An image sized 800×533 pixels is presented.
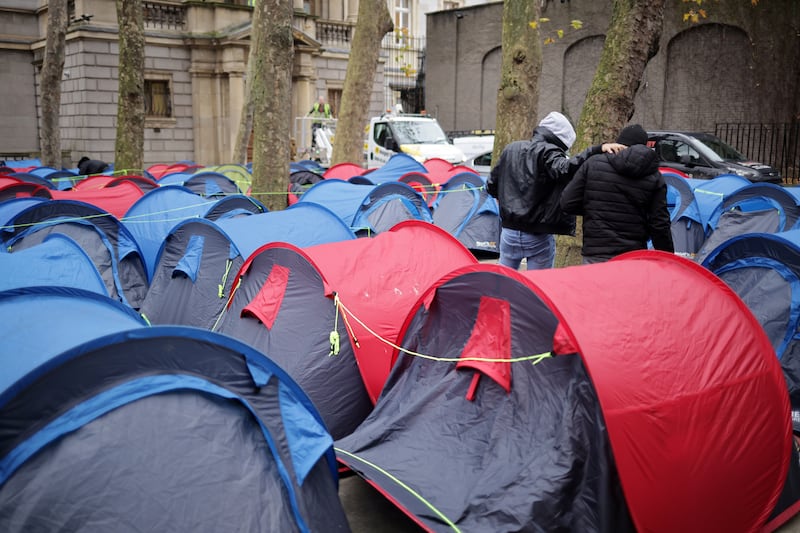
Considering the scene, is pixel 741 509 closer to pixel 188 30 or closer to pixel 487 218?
pixel 487 218

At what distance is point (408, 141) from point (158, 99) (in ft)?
39.1

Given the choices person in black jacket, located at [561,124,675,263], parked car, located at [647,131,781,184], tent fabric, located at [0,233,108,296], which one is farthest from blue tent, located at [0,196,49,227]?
parked car, located at [647,131,781,184]

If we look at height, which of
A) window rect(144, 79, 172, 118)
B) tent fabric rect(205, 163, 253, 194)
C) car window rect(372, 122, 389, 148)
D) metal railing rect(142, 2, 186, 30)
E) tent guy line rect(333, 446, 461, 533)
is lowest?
tent guy line rect(333, 446, 461, 533)

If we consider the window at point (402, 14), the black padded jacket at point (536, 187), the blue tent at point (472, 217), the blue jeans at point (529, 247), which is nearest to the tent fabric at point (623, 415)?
the black padded jacket at point (536, 187)

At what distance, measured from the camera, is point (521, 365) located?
408cm

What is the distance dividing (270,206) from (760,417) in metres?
8.87

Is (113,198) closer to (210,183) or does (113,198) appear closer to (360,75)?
(210,183)

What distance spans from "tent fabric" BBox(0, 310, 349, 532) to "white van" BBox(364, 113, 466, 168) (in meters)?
16.3

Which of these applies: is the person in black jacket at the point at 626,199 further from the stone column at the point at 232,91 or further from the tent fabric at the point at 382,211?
the stone column at the point at 232,91

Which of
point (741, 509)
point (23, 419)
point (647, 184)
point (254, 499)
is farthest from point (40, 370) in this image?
point (647, 184)

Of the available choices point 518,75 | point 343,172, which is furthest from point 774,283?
point 343,172

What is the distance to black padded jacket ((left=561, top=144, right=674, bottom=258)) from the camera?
5191 millimetres

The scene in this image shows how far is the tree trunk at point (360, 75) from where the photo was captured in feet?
53.0

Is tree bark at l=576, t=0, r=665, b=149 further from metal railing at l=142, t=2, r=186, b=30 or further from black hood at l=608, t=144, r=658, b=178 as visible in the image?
metal railing at l=142, t=2, r=186, b=30
